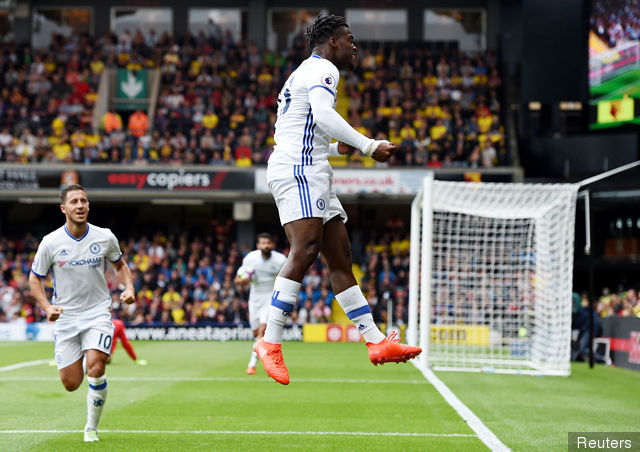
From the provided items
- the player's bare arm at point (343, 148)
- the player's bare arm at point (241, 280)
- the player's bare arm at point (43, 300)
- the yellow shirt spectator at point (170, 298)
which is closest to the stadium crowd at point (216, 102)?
the yellow shirt spectator at point (170, 298)

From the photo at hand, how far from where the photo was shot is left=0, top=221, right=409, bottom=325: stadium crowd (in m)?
26.7

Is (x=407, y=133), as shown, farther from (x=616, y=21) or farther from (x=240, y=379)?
(x=240, y=379)

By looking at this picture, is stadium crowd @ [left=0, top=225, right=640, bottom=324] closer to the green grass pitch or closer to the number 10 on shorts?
the green grass pitch

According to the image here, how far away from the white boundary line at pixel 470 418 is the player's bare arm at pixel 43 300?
3.84 meters

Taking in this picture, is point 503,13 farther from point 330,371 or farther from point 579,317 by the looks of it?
point 330,371

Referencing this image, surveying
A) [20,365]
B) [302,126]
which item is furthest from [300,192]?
[20,365]

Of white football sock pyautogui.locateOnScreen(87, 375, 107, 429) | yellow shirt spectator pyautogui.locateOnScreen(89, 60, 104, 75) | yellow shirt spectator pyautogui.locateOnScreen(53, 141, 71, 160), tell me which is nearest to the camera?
white football sock pyautogui.locateOnScreen(87, 375, 107, 429)

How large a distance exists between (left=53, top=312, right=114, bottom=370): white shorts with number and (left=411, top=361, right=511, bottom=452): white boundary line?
11.5 feet

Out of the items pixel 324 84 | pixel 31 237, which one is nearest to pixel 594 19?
pixel 324 84

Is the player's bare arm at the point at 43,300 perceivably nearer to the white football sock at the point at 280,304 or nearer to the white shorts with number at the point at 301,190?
the white football sock at the point at 280,304

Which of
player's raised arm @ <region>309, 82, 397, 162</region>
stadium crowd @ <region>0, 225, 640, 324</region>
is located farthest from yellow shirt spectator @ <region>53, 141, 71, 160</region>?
player's raised arm @ <region>309, 82, 397, 162</region>

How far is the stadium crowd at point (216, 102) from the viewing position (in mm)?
29016

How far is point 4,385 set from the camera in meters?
12.0

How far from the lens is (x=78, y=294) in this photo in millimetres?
7695
